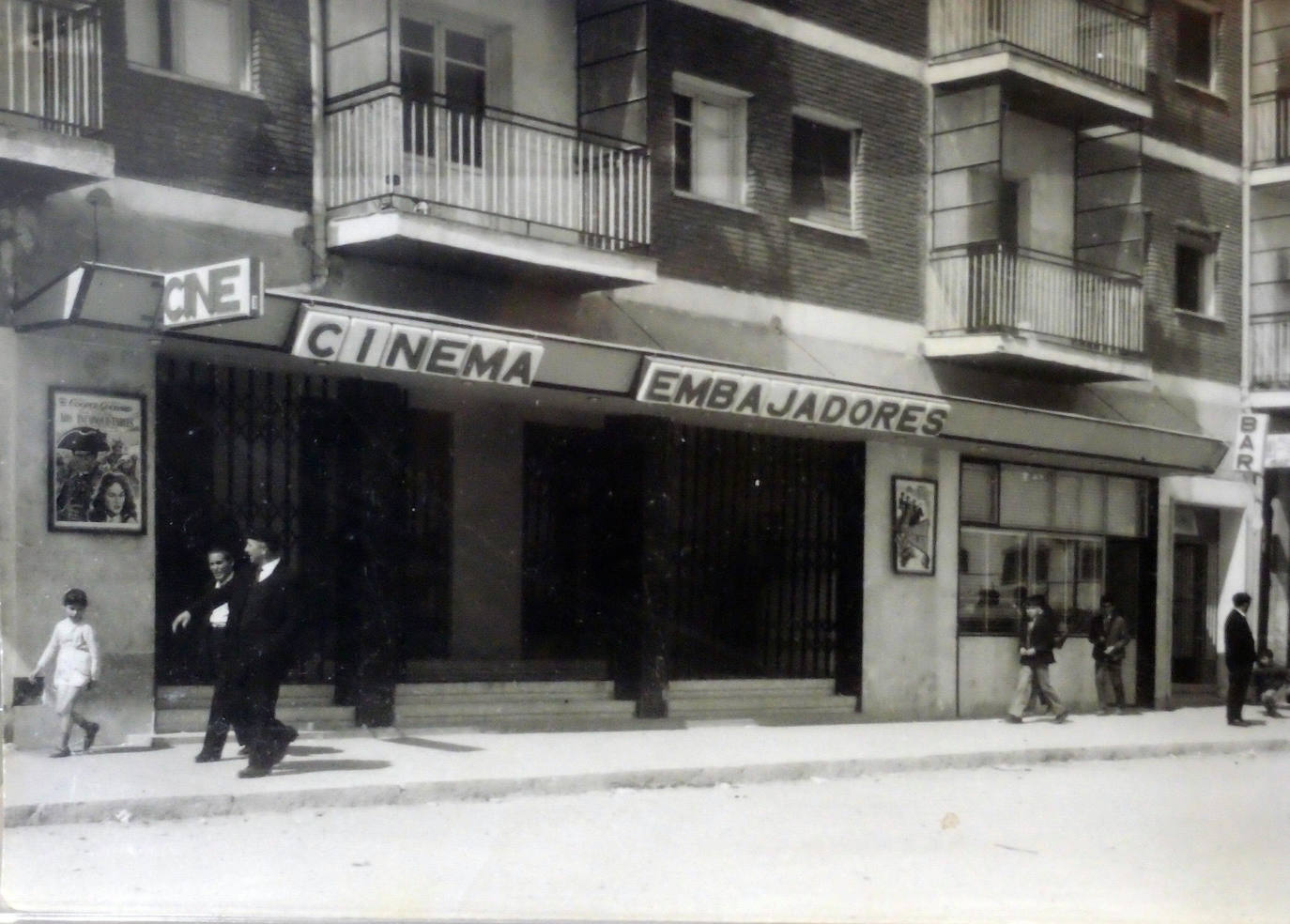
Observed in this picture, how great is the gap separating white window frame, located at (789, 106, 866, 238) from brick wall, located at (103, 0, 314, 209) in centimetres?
621

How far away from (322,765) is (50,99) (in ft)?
15.4

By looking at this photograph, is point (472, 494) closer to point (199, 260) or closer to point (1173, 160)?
point (199, 260)

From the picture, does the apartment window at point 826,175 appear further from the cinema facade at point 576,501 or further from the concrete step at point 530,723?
the concrete step at point 530,723

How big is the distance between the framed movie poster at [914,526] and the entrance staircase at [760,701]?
162 centimetres

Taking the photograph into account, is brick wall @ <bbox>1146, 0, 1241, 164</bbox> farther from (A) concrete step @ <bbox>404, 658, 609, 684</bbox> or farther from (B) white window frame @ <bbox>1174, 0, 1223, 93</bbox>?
(A) concrete step @ <bbox>404, 658, 609, 684</bbox>

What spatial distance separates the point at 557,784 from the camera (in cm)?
1146

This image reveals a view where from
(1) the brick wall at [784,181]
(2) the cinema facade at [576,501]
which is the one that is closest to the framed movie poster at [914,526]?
(2) the cinema facade at [576,501]

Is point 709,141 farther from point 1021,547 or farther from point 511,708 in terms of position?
point 1021,547

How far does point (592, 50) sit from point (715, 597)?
5460mm

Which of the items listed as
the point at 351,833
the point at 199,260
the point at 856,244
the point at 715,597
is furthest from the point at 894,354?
the point at 351,833

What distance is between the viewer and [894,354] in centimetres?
1770

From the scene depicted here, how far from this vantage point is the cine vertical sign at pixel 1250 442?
1619 centimetres

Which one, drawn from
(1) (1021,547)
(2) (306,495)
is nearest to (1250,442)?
(1) (1021,547)

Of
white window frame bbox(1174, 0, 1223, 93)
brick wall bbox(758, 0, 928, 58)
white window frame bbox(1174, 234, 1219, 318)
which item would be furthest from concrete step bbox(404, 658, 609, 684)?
white window frame bbox(1174, 234, 1219, 318)
